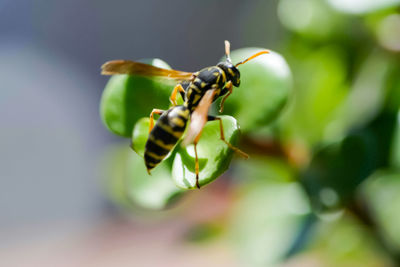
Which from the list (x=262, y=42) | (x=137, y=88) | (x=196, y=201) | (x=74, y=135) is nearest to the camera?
(x=137, y=88)

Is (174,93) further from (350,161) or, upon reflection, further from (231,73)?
(350,161)

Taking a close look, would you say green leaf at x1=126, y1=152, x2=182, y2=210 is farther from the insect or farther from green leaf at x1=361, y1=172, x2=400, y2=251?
green leaf at x1=361, y1=172, x2=400, y2=251

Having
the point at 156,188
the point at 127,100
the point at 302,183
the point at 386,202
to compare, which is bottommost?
the point at 386,202

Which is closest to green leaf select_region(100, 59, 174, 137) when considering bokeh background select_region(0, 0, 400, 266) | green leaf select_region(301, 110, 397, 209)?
bokeh background select_region(0, 0, 400, 266)

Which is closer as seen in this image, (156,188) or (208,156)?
(208,156)

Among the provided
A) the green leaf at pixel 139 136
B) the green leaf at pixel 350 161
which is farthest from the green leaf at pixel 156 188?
the green leaf at pixel 350 161

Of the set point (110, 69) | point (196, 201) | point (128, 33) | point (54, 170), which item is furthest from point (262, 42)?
point (54, 170)

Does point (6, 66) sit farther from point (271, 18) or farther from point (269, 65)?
point (269, 65)

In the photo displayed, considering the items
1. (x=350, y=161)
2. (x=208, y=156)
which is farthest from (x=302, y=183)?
(x=208, y=156)
